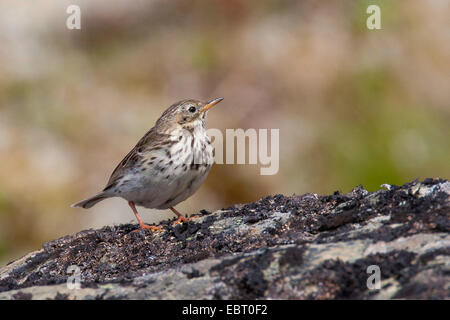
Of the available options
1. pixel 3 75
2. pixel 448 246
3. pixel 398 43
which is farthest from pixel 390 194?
pixel 3 75

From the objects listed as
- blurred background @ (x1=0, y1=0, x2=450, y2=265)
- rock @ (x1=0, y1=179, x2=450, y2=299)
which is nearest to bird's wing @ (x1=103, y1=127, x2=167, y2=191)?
rock @ (x1=0, y1=179, x2=450, y2=299)

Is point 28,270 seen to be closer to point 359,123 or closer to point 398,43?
point 359,123

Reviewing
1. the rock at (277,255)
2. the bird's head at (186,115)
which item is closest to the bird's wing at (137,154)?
the bird's head at (186,115)

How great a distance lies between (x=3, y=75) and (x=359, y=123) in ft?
20.0

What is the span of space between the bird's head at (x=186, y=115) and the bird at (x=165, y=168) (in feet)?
0.07

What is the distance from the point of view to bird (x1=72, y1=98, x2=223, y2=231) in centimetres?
823

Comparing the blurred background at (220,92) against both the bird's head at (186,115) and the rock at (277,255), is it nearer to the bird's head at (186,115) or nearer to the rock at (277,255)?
the bird's head at (186,115)

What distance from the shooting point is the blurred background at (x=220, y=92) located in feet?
38.7

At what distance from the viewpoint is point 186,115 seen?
9234mm

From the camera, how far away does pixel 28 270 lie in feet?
20.6

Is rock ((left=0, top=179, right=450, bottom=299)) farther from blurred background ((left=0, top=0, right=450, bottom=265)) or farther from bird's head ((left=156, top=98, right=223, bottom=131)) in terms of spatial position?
blurred background ((left=0, top=0, right=450, bottom=265))

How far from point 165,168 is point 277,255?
3798mm

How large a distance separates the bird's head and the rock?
8.87 feet

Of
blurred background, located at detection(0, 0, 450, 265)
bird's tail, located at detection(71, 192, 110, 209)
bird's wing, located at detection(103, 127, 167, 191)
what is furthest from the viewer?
blurred background, located at detection(0, 0, 450, 265)
